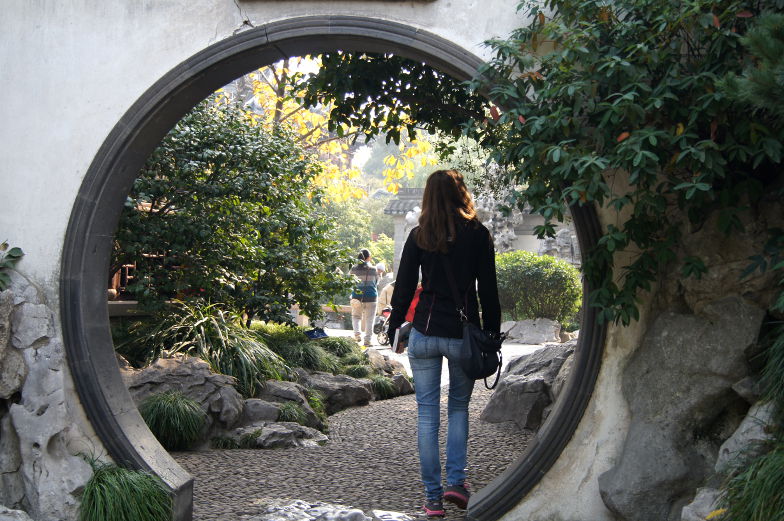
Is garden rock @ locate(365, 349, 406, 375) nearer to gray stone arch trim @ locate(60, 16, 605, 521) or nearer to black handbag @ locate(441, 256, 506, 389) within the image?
gray stone arch trim @ locate(60, 16, 605, 521)

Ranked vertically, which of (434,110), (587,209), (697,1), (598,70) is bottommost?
(587,209)

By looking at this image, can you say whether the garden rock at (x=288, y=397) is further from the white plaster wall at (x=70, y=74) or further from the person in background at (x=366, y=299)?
the person in background at (x=366, y=299)

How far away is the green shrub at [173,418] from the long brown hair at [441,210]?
2.71 meters

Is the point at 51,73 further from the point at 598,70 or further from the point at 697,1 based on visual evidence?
the point at 697,1

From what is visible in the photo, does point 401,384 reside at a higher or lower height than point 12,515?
higher

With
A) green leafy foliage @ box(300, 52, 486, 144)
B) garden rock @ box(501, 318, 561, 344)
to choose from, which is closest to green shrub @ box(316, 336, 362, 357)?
green leafy foliage @ box(300, 52, 486, 144)

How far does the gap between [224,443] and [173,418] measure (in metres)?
0.52

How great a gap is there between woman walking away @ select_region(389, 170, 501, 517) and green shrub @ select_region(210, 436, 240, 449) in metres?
2.40

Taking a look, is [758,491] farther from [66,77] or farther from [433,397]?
[66,77]

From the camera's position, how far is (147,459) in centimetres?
475

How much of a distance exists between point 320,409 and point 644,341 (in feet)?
13.8

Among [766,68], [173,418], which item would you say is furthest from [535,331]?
[766,68]

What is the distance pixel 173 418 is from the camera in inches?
249

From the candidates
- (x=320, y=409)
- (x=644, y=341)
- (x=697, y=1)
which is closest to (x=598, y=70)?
(x=697, y=1)
